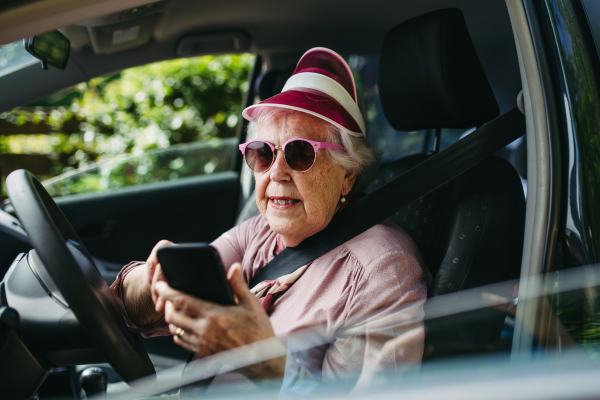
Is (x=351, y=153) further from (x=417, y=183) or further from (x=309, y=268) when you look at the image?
(x=309, y=268)

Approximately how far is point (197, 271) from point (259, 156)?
0.60 metres

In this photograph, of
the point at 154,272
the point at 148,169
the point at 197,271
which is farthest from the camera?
the point at 148,169

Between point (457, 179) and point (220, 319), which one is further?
point (457, 179)

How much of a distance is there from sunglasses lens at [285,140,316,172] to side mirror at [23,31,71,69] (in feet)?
2.38

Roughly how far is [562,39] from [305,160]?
0.70 m

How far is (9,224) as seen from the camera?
193 cm

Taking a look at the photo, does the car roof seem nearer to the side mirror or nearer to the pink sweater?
the side mirror

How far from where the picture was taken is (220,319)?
100 centimetres

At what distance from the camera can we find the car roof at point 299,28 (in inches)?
69.9

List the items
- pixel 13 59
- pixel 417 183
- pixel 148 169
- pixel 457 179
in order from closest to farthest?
pixel 417 183, pixel 457 179, pixel 13 59, pixel 148 169

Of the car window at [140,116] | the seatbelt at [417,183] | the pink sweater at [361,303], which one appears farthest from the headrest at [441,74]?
the car window at [140,116]

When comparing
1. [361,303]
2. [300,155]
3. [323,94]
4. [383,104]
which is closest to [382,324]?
[361,303]

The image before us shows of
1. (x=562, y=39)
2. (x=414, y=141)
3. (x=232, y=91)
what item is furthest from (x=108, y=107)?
(x=562, y=39)

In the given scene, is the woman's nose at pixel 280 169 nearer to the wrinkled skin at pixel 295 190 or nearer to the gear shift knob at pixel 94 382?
the wrinkled skin at pixel 295 190
